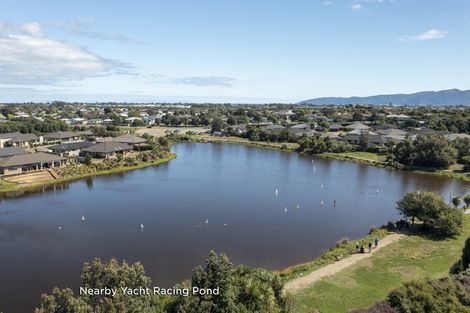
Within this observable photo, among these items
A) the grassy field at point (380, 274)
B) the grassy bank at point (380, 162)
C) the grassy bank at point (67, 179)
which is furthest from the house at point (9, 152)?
the grassy bank at point (380, 162)

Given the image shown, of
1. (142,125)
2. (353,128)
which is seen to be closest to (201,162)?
(353,128)

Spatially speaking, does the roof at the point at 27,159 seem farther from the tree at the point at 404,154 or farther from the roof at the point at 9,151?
the tree at the point at 404,154

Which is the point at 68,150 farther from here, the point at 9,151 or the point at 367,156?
the point at 367,156

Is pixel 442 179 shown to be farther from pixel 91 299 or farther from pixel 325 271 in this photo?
pixel 91 299

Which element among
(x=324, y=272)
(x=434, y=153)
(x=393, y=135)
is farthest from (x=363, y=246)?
(x=393, y=135)

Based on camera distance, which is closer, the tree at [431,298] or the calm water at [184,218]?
the tree at [431,298]

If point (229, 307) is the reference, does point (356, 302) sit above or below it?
below

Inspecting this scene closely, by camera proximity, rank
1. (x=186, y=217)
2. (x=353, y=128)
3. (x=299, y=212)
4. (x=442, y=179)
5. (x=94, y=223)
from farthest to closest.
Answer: (x=353, y=128) < (x=442, y=179) < (x=299, y=212) < (x=186, y=217) < (x=94, y=223)
